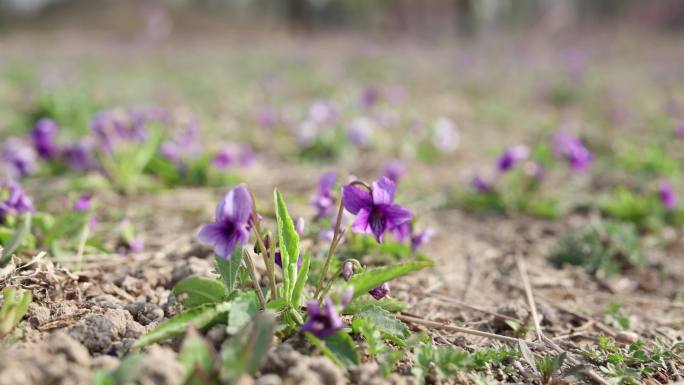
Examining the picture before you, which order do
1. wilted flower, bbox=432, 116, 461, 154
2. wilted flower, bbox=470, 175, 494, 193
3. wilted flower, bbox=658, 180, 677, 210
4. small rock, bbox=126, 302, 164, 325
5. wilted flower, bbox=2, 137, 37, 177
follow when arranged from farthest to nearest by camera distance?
wilted flower, bbox=432, 116, 461, 154, wilted flower, bbox=470, 175, 494, 193, wilted flower, bbox=658, 180, 677, 210, wilted flower, bbox=2, 137, 37, 177, small rock, bbox=126, 302, 164, 325

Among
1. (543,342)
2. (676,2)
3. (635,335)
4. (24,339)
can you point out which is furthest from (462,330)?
(676,2)

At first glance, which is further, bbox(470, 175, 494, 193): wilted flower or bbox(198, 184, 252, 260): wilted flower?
bbox(470, 175, 494, 193): wilted flower

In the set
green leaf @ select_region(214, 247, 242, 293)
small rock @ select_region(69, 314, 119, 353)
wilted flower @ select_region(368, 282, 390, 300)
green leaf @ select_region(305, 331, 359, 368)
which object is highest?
green leaf @ select_region(214, 247, 242, 293)

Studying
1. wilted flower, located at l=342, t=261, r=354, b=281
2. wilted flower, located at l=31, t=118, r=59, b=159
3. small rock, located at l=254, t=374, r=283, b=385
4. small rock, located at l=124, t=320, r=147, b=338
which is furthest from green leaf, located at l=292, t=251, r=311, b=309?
wilted flower, located at l=31, t=118, r=59, b=159

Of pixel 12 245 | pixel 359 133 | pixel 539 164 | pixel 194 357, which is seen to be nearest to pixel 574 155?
pixel 539 164

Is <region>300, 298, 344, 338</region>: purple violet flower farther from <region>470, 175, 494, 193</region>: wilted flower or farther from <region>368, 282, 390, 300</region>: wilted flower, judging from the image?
<region>470, 175, 494, 193</region>: wilted flower

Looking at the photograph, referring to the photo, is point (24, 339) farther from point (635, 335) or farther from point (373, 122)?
point (373, 122)
